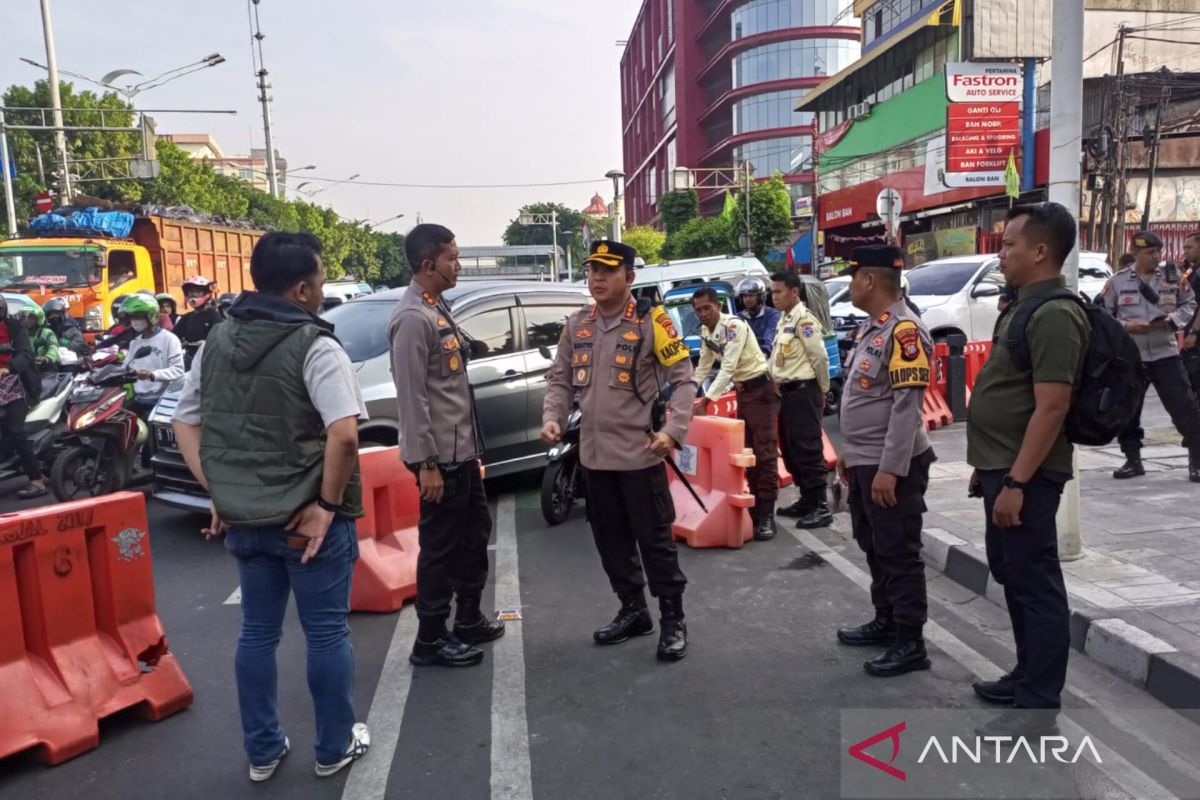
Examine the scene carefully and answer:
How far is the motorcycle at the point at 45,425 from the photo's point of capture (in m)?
7.61

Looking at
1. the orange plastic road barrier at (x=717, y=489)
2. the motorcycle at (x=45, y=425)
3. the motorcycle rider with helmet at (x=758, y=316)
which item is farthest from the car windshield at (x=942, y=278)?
the motorcycle at (x=45, y=425)

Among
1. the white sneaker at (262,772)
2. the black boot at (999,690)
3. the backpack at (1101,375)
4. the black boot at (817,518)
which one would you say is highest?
the backpack at (1101,375)

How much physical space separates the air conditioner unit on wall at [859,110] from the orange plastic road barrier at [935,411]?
26.3 metres

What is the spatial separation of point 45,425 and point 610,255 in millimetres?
6174

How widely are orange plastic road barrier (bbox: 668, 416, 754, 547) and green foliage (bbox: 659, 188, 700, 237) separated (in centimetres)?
4533

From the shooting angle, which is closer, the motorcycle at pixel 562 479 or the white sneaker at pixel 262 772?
the white sneaker at pixel 262 772

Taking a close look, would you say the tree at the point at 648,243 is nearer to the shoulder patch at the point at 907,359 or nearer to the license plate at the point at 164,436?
the license plate at the point at 164,436

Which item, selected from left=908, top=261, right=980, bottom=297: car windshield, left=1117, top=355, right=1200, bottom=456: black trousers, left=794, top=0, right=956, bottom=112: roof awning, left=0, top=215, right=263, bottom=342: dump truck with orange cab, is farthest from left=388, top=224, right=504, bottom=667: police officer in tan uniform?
left=794, top=0, right=956, bottom=112: roof awning

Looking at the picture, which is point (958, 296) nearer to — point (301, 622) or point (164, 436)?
point (164, 436)

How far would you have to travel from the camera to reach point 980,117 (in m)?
21.2

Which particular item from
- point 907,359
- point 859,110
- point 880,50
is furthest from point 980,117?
point 907,359

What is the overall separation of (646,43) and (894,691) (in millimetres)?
86016

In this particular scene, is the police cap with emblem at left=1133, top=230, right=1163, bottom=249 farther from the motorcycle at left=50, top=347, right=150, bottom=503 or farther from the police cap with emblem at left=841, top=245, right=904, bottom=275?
the motorcycle at left=50, top=347, right=150, bottom=503

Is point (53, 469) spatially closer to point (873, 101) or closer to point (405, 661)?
point (405, 661)
